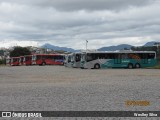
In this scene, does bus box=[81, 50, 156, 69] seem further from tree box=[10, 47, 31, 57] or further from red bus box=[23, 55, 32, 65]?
tree box=[10, 47, 31, 57]

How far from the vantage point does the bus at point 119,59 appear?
182 ft

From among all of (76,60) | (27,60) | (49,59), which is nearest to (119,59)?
(76,60)

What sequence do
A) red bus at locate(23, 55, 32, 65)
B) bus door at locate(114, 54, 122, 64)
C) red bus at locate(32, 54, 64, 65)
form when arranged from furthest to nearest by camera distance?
red bus at locate(23, 55, 32, 65)
red bus at locate(32, 54, 64, 65)
bus door at locate(114, 54, 122, 64)

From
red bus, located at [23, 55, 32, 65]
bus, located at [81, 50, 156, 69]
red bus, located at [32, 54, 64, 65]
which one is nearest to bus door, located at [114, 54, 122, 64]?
bus, located at [81, 50, 156, 69]

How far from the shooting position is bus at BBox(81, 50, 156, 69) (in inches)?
2186

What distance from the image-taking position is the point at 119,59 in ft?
185

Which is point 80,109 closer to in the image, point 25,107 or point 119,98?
point 25,107

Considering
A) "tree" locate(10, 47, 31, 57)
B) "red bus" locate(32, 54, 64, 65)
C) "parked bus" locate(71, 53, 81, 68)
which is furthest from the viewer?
"tree" locate(10, 47, 31, 57)

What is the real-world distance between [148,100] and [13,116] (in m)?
5.54

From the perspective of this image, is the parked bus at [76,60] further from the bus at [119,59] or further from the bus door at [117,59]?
the bus door at [117,59]

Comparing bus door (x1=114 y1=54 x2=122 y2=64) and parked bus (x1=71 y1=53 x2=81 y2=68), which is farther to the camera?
parked bus (x1=71 y1=53 x2=81 y2=68)

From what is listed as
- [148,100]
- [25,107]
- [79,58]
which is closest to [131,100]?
[148,100]

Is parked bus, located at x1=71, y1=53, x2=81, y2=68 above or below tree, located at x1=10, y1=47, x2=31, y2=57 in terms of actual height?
below

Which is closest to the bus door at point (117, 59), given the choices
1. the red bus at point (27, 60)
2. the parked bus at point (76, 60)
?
the parked bus at point (76, 60)
